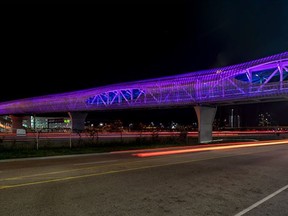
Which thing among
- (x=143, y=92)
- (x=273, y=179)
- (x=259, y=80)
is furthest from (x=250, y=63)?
(x=273, y=179)

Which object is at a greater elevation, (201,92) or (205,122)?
(201,92)

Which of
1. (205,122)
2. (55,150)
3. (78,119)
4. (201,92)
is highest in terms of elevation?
(201,92)

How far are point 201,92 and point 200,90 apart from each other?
46 centimetres

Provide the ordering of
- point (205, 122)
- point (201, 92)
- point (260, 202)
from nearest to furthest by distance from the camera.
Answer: point (260, 202) → point (205, 122) → point (201, 92)

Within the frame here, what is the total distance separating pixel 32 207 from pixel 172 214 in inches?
128

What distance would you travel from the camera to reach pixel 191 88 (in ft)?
223

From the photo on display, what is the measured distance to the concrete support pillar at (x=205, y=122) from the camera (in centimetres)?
5284

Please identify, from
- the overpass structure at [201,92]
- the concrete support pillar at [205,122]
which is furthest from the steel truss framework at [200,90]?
the concrete support pillar at [205,122]

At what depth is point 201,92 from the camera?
65500 millimetres

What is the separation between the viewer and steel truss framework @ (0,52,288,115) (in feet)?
172

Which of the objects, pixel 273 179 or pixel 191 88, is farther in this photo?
pixel 191 88

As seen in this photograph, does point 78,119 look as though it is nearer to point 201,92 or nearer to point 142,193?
point 201,92

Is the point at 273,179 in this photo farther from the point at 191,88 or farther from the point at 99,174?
the point at 191,88

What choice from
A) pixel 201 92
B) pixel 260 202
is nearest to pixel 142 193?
pixel 260 202
